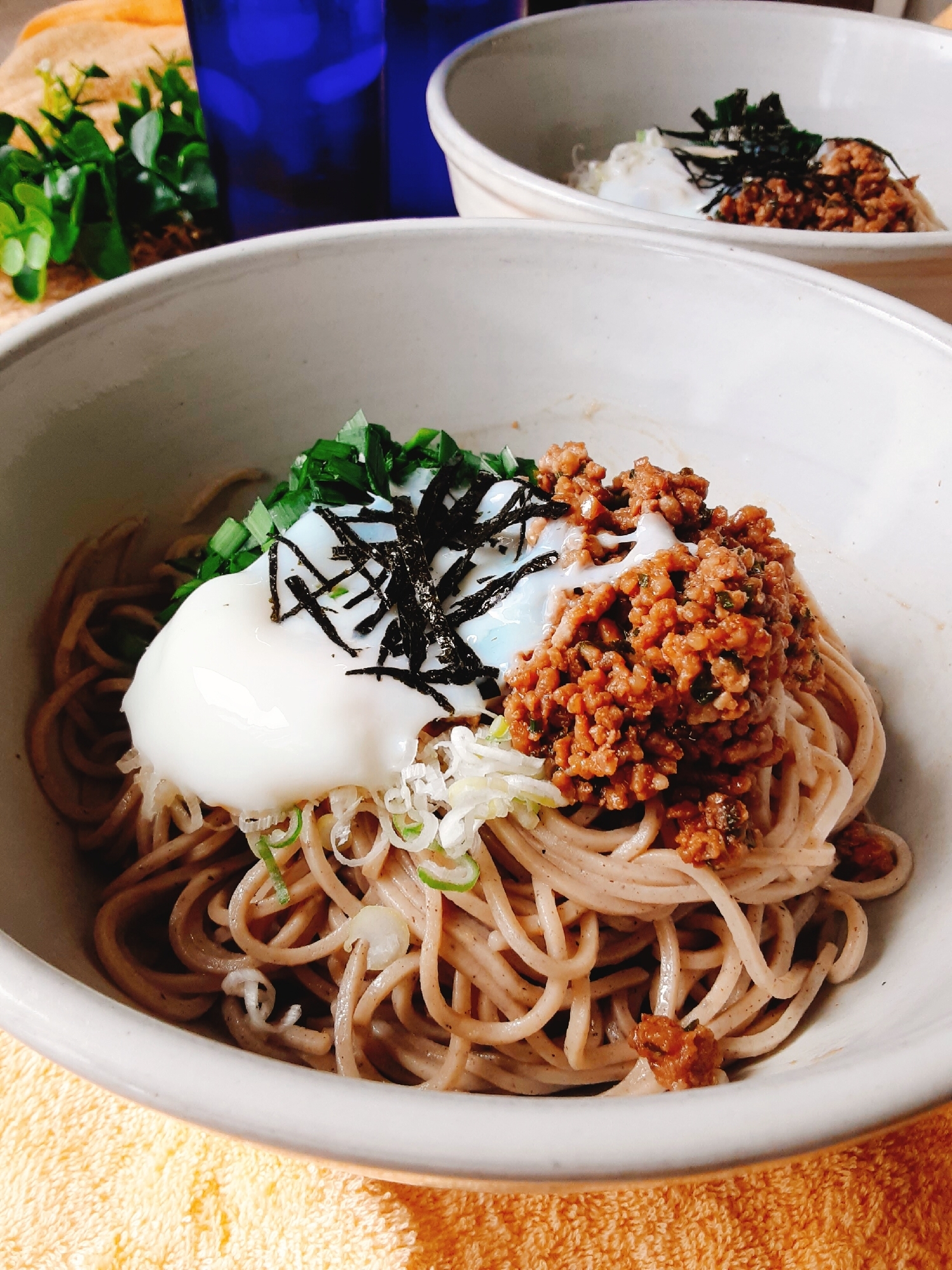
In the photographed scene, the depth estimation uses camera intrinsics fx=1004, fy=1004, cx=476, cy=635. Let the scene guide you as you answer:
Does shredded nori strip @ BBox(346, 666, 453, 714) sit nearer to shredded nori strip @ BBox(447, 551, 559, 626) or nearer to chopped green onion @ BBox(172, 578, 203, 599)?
shredded nori strip @ BBox(447, 551, 559, 626)

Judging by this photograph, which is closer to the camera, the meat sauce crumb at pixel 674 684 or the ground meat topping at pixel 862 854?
the meat sauce crumb at pixel 674 684

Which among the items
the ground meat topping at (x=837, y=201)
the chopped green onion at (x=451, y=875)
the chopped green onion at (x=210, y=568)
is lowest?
the chopped green onion at (x=451, y=875)

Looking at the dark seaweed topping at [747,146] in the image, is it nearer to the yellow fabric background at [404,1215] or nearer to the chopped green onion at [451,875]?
the chopped green onion at [451,875]

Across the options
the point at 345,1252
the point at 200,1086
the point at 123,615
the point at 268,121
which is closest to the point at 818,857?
the point at 345,1252

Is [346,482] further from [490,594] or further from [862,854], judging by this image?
[862,854]

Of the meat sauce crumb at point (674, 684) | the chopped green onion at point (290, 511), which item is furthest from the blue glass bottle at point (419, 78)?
the meat sauce crumb at point (674, 684)

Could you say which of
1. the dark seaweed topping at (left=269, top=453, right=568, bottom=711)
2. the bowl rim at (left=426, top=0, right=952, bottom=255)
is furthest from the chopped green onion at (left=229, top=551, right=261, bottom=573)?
the bowl rim at (left=426, top=0, right=952, bottom=255)
